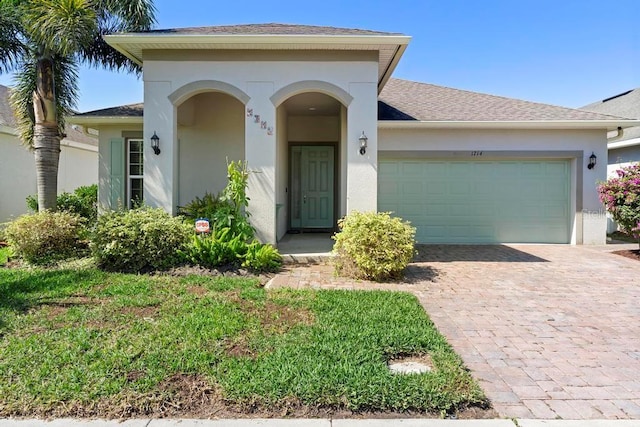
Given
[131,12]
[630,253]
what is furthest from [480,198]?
[131,12]

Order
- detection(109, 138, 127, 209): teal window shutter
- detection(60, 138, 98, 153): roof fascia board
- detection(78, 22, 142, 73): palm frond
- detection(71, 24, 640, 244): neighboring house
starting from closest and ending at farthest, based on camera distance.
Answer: detection(71, 24, 640, 244): neighboring house, detection(78, 22, 142, 73): palm frond, detection(109, 138, 127, 209): teal window shutter, detection(60, 138, 98, 153): roof fascia board

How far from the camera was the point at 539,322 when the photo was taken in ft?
15.6

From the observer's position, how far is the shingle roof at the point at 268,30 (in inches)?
314

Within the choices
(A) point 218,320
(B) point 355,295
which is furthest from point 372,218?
(A) point 218,320

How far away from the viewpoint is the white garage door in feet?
35.0

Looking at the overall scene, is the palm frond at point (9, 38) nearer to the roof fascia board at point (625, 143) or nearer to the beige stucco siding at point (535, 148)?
the beige stucco siding at point (535, 148)

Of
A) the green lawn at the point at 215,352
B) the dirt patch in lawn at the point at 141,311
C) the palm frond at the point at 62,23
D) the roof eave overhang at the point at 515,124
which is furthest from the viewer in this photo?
the roof eave overhang at the point at 515,124

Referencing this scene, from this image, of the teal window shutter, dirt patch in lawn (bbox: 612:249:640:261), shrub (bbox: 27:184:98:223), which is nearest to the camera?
dirt patch in lawn (bbox: 612:249:640:261)

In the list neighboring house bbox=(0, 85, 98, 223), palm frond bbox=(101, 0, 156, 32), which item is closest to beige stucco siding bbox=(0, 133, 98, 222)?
neighboring house bbox=(0, 85, 98, 223)

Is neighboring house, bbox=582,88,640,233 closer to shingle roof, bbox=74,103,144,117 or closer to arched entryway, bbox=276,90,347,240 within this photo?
arched entryway, bbox=276,90,347,240

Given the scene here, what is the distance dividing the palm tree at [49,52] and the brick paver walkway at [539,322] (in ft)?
21.7

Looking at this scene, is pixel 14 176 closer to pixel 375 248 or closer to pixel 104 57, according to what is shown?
pixel 104 57

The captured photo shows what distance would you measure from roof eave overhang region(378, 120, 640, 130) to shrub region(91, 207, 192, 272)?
5921 mm

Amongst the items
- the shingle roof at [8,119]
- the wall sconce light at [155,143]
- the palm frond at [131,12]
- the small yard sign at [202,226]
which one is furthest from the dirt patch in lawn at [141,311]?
the shingle roof at [8,119]
